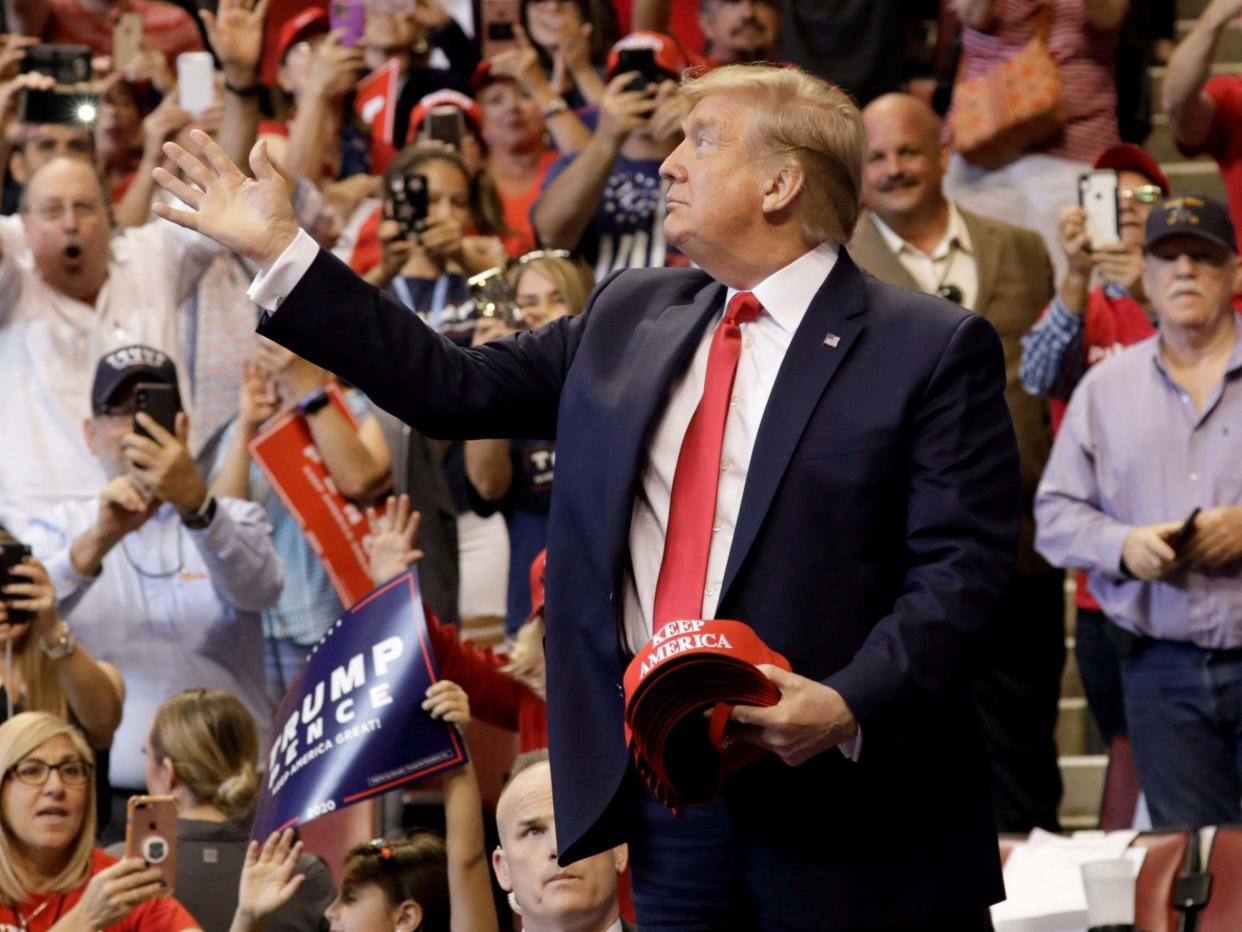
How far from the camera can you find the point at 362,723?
4371 mm

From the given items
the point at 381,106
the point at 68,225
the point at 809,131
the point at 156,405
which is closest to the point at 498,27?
the point at 381,106

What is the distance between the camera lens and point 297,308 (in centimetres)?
265

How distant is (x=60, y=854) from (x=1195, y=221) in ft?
10.9

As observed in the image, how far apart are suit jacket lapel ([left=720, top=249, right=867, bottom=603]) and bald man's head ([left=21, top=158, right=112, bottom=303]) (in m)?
4.06

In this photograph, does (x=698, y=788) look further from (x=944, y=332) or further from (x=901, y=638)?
(x=944, y=332)

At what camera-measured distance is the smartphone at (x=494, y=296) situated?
564 centimetres

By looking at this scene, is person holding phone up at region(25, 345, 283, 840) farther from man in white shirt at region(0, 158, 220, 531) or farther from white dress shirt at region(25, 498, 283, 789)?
man in white shirt at region(0, 158, 220, 531)

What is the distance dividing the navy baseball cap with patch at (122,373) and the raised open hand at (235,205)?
123 inches

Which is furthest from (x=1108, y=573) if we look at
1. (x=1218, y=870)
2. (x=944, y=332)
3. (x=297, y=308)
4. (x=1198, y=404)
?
(x=297, y=308)

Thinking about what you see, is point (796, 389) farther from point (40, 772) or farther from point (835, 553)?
point (40, 772)

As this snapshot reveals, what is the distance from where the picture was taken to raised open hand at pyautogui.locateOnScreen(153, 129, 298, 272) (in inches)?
104

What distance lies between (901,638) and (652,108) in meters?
4.37

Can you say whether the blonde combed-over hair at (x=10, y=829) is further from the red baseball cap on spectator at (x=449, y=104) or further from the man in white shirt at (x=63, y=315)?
the red baseball cap on spectator at (x=449, y=104)

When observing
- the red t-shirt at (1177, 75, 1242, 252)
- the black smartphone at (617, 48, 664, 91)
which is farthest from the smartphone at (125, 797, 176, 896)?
the red t-shirt at (1177, 75, 1242, 252)
